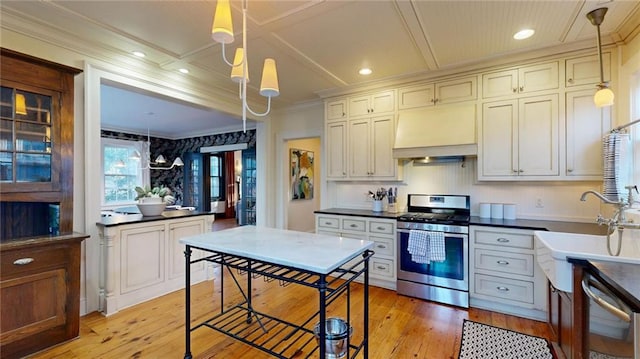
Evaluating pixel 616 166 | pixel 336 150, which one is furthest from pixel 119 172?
pixel 616 166

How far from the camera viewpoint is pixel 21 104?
2.24 meters

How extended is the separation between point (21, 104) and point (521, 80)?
15.7ft

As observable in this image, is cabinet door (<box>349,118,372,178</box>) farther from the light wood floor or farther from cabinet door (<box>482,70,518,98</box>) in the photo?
the light wood floor

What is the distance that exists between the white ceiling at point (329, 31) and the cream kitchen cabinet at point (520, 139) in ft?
1.85

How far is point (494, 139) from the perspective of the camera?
3.07 metres

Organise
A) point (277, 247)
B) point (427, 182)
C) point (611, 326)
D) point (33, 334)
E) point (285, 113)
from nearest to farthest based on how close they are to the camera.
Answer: point (611, 326) < point (277, 247) < point (33, 334) < point (427, 182) < point (285, 113)

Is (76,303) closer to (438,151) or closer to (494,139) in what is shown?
(438,151)

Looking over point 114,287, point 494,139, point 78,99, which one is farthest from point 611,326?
point 78,99

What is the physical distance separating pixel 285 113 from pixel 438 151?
2956 millimetres

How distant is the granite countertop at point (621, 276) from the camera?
3.40ft

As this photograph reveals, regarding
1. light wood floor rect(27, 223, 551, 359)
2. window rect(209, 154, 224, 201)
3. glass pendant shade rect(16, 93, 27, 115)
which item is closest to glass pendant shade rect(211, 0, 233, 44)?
glass pendant shade rect(16, 93, 27, 115)

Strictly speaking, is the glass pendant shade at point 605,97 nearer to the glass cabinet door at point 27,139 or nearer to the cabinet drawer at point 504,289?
the cabinet drawer at point 504,289

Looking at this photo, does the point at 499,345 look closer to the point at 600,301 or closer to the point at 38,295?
the point at 600,301

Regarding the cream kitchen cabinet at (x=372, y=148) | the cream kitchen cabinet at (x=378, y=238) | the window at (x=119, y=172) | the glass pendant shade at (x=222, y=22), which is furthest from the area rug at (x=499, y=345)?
the window at (x=119, y=172)
